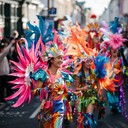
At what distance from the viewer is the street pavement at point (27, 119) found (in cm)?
867

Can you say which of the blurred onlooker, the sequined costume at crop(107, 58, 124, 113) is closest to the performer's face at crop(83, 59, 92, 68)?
the sequined costume at crop(107, 58, 124, 113)

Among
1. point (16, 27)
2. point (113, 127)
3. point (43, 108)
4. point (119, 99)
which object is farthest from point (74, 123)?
point (16, 27)

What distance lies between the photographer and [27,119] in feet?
30.7

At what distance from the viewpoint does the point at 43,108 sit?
6.01 meters

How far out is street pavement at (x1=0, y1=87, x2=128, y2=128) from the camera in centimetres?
867

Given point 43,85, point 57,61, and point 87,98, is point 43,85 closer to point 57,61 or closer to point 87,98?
point 57,61

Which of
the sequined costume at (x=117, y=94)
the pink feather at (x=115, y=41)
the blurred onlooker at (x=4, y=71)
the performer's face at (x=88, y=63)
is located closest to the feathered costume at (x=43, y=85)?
the performer's face at (x=88, y=63)

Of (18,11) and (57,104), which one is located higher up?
(18,11)

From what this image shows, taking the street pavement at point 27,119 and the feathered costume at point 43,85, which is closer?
the feathered costume at point 43,85

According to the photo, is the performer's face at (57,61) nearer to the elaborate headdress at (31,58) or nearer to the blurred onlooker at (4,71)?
the elaborate headdress at (31,58)

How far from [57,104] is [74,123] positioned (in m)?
2.87

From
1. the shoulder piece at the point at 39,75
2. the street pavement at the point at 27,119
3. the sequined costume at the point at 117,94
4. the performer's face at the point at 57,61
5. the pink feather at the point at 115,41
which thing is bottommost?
the street pavement at the point at 27,119

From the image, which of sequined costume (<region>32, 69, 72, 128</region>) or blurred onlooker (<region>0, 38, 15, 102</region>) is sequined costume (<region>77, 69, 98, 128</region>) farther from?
blurred onlooker (<region>0, 38, 15, 102</region>)

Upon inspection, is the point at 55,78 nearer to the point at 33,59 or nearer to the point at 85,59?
the point at 33,59
